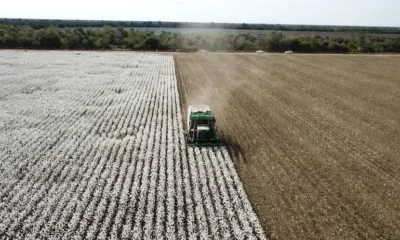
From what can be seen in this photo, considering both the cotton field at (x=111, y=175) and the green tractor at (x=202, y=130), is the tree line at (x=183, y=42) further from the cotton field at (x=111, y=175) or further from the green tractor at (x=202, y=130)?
the green tractor at (x=202, y=130)

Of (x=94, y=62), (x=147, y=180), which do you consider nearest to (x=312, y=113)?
(x=147, y=180)

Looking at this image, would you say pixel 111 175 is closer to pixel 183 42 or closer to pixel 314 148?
pixel 314 148

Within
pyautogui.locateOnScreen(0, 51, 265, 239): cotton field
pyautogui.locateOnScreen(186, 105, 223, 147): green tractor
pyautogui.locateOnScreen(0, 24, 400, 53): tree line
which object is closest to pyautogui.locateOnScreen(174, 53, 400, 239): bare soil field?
pyautogui.locateOnScreen(186, 105, 223, 147): green tractor

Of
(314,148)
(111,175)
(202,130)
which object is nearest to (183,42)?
(202,130)

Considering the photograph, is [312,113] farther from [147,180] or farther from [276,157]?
[147,180]

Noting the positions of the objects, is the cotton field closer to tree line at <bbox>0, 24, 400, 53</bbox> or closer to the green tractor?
the green tractor


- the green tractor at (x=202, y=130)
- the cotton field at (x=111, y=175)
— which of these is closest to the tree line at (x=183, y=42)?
the cotton field at (x=111, y=175)
